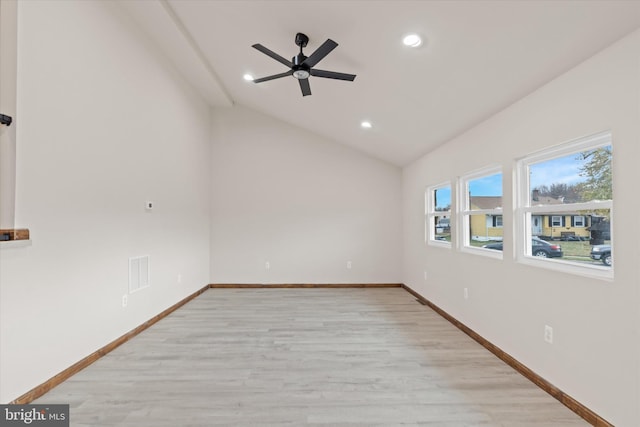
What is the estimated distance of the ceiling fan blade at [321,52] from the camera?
230 centimetres

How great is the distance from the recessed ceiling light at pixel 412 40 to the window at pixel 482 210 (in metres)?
1.49

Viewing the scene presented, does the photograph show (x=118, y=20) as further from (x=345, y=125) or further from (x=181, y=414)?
(x=181, y=414)

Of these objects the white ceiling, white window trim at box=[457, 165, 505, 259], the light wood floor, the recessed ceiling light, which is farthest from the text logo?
white window trim at box=[457, 165, 505, 259]

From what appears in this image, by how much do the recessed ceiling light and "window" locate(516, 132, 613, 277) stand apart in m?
1.32

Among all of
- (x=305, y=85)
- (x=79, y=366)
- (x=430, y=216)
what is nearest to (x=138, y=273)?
(x=79, y=366)

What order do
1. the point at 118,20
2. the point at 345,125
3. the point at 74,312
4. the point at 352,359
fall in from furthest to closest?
1. the point at 345,125
2. the point at 118,20
3. the point at 352,359
4. the point at 74,312

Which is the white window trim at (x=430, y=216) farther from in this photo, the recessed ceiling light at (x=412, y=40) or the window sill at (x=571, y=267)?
the recessed ceiling light at (x=412, y=40)

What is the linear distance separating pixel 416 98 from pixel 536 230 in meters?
1.69

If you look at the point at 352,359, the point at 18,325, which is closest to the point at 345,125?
the point at 352,359

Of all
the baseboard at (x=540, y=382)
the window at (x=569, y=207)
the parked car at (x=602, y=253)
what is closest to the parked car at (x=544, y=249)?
the window at (x=569, y=207)

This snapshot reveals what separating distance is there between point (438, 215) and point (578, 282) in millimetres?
2602

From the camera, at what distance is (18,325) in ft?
6.46

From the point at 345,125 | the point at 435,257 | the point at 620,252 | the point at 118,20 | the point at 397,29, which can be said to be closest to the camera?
the point at 620,252

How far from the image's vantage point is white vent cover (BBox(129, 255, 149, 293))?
127 inches
